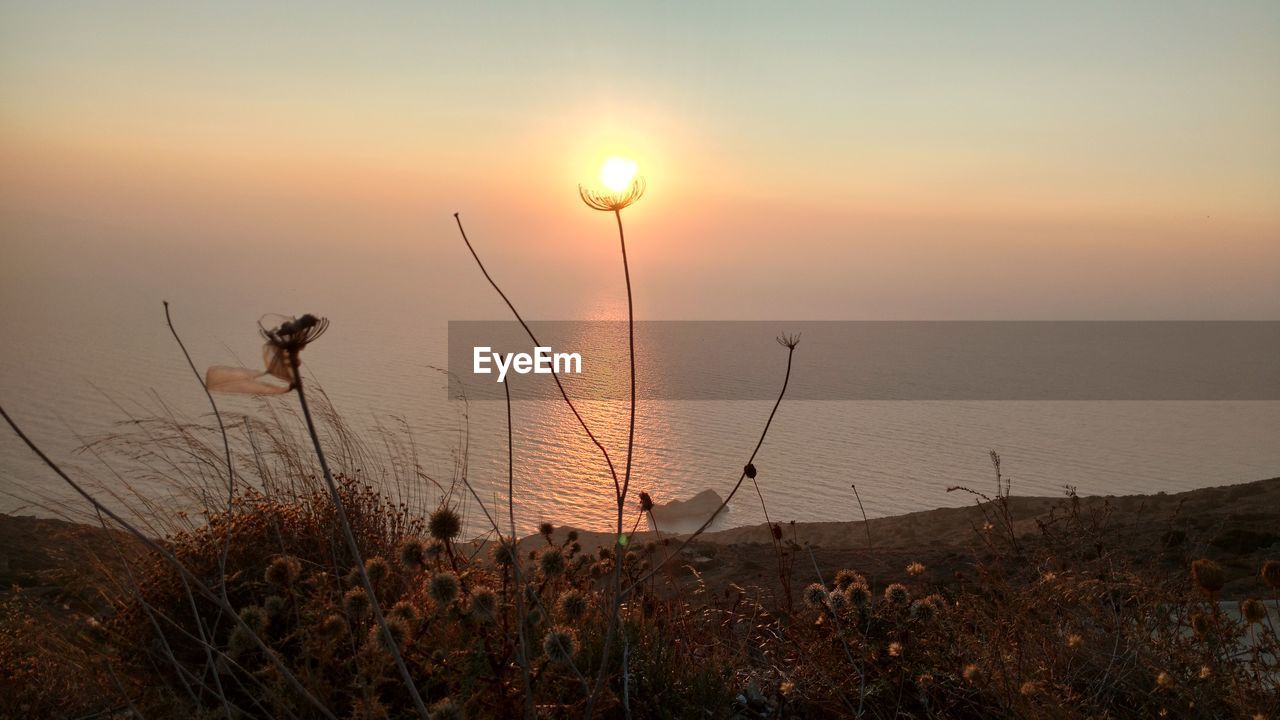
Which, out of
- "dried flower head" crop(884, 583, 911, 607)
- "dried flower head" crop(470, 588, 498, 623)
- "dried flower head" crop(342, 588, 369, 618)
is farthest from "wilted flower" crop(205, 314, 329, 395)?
"dried flower head" crop(884, 583, 911, 607)

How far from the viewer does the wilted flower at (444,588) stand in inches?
69.7

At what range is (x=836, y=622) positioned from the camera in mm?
2377

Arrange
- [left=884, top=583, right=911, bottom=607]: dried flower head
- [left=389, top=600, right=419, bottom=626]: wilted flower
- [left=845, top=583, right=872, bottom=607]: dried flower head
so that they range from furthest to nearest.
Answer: [left=845, top=583, right=872, bottom=607]: dried flower head
[left=884, top=583, right=911, bottom=607]: dried flower head
[left=389, top=600, right=419, bottom=626]: wilted flower

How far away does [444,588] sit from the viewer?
1.79 metres

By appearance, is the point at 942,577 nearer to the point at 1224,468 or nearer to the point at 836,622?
the point at 836,622

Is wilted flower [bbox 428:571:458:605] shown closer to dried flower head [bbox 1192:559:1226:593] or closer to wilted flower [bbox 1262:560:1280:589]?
dried flower head [bbox 1192:559:1226:593]

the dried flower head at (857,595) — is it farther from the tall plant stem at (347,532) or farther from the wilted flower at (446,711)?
the tall plant stem at (347,532)

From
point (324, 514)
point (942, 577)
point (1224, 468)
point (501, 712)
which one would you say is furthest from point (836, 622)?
point (1224, 468)

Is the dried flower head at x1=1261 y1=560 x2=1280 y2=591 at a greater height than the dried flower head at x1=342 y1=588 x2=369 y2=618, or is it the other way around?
the dried flower head at x1=1261 y1=560 x2=1280 y2=591

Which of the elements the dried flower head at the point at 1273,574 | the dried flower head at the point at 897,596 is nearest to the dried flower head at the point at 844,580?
the dried flower head at the point at 897,596

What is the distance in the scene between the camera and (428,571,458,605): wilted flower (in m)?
1.77

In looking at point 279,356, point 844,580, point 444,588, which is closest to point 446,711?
point 444,588

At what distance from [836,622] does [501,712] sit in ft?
3.55

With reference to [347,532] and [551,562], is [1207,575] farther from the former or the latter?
[347,532]
